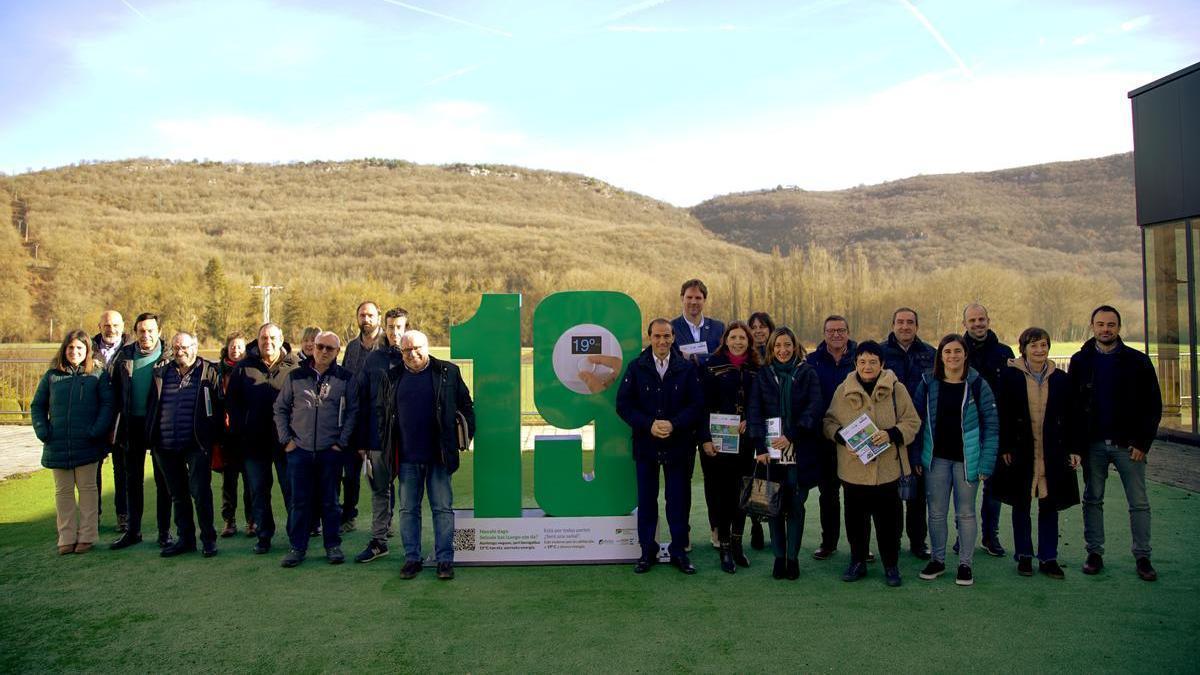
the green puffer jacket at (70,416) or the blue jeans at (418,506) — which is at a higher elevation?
the green puffer jacket at (70,416)

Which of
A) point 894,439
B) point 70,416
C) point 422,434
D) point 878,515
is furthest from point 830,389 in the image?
point 70,416

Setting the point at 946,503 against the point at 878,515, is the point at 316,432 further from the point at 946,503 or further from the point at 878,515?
the point at 946,503

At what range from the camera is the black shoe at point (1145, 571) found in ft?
15.9

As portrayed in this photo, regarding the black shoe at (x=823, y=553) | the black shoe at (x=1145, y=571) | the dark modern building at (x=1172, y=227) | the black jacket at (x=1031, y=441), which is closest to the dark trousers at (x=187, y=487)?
the black shoe at (x=823, y=553)

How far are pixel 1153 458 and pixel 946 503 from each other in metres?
5.90

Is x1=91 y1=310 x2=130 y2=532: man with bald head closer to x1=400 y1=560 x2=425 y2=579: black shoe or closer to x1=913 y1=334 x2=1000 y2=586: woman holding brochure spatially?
x1=400 y1=560 x2=425 y2=579: black shoe

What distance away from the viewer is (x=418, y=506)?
5324 millimetres

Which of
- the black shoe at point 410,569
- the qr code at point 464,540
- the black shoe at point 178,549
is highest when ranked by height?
the qr code at point 464,540

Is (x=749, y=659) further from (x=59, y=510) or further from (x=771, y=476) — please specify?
(x=59, y=510)

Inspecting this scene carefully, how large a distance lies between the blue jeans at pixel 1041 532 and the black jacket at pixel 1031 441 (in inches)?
3.2

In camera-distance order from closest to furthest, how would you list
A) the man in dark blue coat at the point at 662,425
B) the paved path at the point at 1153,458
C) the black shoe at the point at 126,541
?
the man in dark blue coat at the point at 662,425 → the black shoe at the point at 126,541 → the paved path at the point at 1153,458

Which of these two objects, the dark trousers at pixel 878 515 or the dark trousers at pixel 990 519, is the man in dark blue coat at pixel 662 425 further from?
the dark trousers at pixel 990 519

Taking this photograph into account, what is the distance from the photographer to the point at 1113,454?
504cm

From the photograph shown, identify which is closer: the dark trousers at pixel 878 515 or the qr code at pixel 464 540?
the dark trousers at pixel 878 515
